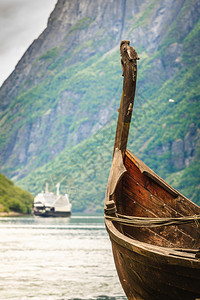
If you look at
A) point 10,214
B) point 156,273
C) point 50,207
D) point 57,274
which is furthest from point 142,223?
point 50,207

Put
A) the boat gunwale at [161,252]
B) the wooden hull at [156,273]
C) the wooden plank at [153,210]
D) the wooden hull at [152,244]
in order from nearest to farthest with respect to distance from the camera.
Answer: the boat gunwale at [161,252]
the wooden hull at [156,273]
the wooden hull at [152,244]
the wooden plank at [153,210]

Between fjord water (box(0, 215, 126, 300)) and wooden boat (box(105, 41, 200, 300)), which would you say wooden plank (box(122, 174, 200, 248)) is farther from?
fjord water (box(0, 215, 126, 300))

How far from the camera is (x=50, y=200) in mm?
154125

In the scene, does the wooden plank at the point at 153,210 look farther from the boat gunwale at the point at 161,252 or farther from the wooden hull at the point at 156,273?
the boat gunwale at the point at 161,252

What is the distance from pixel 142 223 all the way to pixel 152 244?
2660mm

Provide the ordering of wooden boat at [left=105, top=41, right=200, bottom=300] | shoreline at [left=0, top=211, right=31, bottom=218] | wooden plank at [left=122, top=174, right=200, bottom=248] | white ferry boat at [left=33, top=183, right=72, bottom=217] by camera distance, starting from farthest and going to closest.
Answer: white ferry boat at [left=33, top=183, right=72, bottom=217]
shoreline at [left=0, top=211, right=31, bottom=218]
wooden plank at [left=122, top=174, right=200, bottom=248]
wooden boat at [left=105, top=41, right=200, bottom=300]

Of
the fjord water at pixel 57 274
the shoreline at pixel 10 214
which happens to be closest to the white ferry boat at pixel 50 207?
the shoreline at pixel 10 214

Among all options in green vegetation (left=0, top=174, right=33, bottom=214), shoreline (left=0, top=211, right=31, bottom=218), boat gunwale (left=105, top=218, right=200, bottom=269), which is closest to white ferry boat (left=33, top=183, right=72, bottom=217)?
green vegetation (left=0, top=174, right=33, bottom=214)

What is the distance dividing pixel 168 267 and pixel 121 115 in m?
6.08

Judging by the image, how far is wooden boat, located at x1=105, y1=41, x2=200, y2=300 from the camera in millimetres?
9359

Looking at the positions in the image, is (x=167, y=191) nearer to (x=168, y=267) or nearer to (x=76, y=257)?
(x=168, y=267)

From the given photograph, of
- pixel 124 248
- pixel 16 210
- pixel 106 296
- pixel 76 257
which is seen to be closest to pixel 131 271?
pixel 124 248

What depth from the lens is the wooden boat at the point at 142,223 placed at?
9359 mm

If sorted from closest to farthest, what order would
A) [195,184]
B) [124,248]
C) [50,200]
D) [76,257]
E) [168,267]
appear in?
1. [168,267]
2. [124,248]
3. [76,257]
4. [50,200]
5. [195,184]
